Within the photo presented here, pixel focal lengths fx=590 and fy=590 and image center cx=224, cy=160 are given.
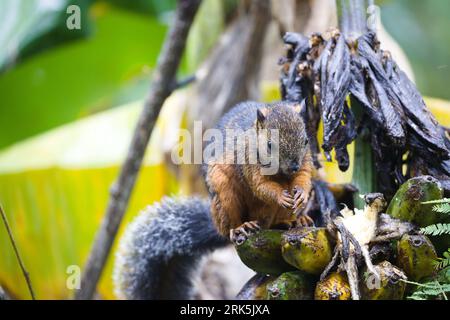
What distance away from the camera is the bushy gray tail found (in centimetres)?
232

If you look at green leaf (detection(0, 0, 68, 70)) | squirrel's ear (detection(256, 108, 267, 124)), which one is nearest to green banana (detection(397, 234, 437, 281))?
squirrel's ear (detection(256, 108, 267, 124))

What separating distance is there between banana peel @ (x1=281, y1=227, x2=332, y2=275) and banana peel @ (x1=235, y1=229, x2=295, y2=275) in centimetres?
13

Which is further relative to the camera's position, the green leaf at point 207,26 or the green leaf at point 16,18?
the green leaf at point 207,26

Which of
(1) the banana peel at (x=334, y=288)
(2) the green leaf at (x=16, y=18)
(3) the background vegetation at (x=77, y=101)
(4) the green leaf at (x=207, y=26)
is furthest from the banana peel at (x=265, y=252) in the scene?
(4) the green leaf at (x=207, y=26)

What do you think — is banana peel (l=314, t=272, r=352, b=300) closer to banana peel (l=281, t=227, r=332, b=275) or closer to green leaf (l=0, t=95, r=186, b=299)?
banana peel (l=281, t=227, r=332, b=275)

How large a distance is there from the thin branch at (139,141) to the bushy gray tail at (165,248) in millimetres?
223

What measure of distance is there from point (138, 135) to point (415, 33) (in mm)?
2249

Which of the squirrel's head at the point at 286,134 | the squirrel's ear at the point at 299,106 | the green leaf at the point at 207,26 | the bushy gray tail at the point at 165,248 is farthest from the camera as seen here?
the green leaf at the point at 207,26

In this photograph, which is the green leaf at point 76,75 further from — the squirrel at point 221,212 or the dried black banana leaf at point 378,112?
the dried black banana leaf at point 378,112

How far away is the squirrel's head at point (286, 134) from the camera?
203cm

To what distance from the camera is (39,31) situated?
383cm

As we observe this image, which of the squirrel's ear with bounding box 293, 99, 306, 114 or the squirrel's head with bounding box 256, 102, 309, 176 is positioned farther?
the squirrel's head with bounding box 256, 102, 309, 176

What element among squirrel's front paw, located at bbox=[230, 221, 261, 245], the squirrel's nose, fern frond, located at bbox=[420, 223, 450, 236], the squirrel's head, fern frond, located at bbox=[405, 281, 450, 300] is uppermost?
the squirrel's head

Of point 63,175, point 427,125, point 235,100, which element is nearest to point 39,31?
point 63,175
